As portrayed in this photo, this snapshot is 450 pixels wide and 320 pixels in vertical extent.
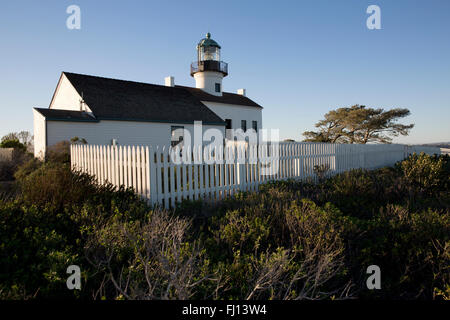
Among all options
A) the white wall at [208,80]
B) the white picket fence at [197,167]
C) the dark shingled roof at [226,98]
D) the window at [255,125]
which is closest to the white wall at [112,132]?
the white picket fence at [197,167]

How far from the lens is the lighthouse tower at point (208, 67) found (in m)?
28.6

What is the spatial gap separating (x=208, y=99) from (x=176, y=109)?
19.8 ft

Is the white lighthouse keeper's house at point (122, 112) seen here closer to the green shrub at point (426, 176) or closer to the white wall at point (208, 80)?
the white wall at point (208, 80)

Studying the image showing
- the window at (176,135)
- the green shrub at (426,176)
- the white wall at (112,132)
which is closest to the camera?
the green shrub at (426,176)

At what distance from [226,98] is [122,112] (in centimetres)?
1388

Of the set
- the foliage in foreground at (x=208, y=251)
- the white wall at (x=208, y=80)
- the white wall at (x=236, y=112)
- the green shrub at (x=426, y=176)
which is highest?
the white wall at (x=208, y=80)

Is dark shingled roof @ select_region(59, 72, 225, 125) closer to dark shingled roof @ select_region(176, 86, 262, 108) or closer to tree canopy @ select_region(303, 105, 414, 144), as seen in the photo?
dark shingled roof @ select_region(176, 86, 262, 108)

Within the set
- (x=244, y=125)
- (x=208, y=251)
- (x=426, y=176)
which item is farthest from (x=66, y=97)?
(x=426, y=176)

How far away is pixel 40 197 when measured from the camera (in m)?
4.84

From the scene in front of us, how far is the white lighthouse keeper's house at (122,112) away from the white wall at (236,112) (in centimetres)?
9

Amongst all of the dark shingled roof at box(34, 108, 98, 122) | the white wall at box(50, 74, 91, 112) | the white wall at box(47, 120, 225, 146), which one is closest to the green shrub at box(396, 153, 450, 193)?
the white wall at box(47, 120, 225, 146)

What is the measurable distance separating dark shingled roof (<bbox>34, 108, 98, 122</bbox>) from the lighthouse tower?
14799mm

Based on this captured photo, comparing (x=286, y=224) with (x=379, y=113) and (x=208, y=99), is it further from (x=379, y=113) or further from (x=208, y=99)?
(x=379, y=113)
